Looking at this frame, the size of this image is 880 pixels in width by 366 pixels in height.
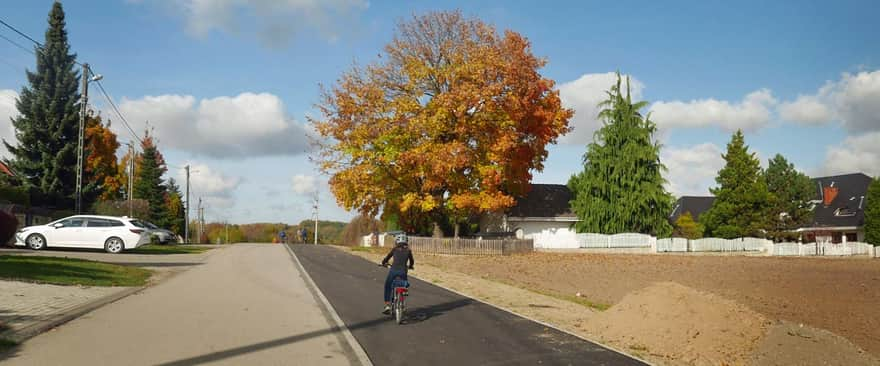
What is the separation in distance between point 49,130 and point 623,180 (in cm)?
3687

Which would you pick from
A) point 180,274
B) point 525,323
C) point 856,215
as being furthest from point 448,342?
point 856,215

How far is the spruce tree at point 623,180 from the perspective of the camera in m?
47.0

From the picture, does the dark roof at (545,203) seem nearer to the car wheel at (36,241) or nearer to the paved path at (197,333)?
the car wheel at (36,241)

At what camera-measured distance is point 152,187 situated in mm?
58656

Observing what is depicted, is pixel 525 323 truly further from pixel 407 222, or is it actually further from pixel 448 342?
pixel 407 222

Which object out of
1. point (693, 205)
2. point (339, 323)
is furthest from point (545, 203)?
point (693, 205)

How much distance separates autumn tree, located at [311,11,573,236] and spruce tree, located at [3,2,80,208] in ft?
54.2

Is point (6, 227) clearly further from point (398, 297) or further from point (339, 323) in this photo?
point (398, 297)

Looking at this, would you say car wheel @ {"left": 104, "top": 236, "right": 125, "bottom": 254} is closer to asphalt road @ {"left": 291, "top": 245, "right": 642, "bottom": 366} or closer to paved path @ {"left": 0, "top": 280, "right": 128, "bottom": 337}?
paved path @ {"left": 0, "top": 280, "right": 128, "bottom": 337}

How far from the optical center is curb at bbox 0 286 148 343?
915 centimetres

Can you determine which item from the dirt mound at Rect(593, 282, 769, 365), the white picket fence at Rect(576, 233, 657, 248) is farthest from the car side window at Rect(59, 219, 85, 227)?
the white picket fence at Rect(576, 233, 657, 248)

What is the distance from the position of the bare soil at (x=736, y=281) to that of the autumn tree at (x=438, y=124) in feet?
15.3

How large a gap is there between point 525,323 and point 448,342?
2.53 metres

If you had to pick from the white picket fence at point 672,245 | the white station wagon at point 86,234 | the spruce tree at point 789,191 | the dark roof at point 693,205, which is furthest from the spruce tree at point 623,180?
the dark roof at point 693,205
